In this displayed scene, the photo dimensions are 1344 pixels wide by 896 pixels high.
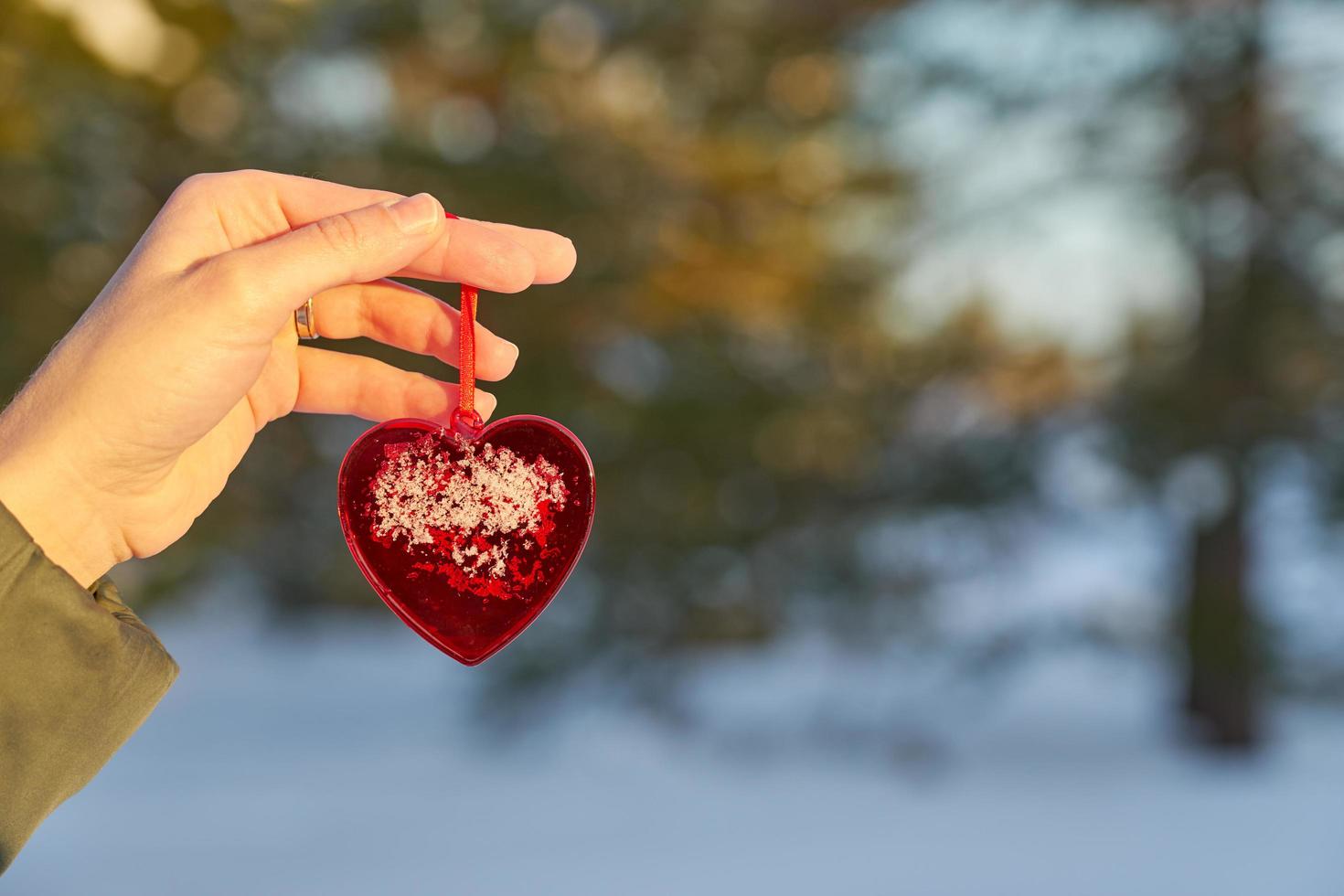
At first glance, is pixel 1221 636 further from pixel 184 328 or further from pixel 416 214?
pixel 184 328

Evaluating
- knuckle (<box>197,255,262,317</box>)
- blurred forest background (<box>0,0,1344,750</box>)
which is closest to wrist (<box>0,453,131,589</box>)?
knuckle (<box>197,255,262,317</box>)

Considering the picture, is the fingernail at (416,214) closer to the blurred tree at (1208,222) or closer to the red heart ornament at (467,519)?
the red heart ornament at (467,519)

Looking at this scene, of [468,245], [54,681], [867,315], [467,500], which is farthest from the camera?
[867,315]

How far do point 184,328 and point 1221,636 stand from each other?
5.45 meters

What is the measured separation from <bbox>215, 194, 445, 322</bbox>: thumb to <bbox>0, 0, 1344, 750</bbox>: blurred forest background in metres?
4.26

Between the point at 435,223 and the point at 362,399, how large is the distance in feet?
1.04

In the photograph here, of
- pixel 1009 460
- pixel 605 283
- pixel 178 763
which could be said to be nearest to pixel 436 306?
pixel 605 283

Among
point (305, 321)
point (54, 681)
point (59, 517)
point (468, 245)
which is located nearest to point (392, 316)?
point (305, 321)

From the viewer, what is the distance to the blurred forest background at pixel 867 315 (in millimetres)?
5449

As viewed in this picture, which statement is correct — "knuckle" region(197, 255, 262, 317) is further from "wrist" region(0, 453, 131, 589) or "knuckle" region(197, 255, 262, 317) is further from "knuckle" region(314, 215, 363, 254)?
"wrist" region(0, 453, 131, 589)

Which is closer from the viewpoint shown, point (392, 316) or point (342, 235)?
point (342, 235)

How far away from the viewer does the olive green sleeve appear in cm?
100

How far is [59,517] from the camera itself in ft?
3.59

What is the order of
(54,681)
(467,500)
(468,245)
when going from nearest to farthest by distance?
(54,681) → (468,245) → (467,500)
